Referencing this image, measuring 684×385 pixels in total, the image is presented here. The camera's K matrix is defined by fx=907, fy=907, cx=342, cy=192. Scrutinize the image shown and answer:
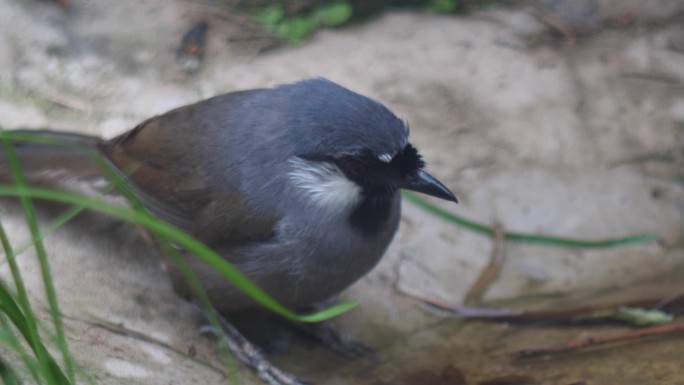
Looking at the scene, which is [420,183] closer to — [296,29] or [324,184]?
[324,184]

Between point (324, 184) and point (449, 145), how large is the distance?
5.62 feet

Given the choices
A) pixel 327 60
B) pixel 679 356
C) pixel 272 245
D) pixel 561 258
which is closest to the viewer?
pixel 679 356

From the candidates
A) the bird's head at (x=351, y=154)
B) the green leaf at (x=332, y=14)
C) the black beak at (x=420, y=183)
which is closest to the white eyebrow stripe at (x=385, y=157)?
the bird's head at (x=351, y=154)

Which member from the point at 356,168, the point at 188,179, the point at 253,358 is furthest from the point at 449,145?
the point at 253,358

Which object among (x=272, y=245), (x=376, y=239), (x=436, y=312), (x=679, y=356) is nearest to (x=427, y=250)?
(x=436, y=312)

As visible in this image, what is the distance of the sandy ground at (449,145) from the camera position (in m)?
4.43

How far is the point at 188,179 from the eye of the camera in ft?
14.7

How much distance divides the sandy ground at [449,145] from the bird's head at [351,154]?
33.6 inches

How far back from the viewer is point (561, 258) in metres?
5.24

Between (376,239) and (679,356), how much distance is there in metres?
1.46

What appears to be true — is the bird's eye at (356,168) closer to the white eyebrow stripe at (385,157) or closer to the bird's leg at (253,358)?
the white eyebrow stripe at (385,157)

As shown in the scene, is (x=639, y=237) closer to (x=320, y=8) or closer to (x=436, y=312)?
(x=436, y=312)

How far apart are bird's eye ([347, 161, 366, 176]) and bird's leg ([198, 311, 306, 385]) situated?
959mm

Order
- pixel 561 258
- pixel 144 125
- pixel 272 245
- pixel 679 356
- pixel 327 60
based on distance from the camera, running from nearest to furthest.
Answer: pixel 679 356 < pixel 272 245 < pixel 144 125 < pixel 561 258 < pixel 327 60
